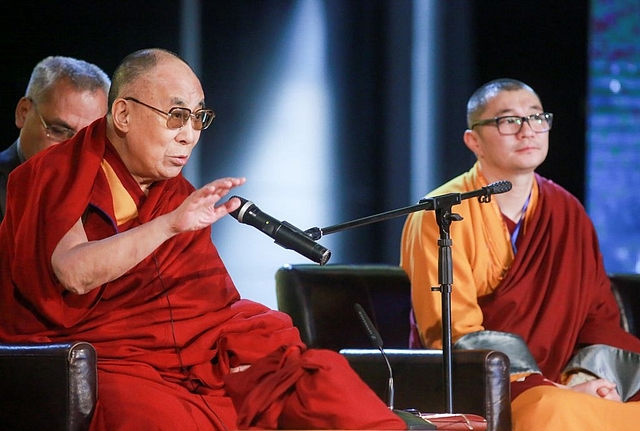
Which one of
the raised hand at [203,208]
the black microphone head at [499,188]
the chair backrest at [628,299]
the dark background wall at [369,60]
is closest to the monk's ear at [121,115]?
the raised hand at [203,208]

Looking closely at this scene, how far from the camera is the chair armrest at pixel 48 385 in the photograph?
6.86 feet

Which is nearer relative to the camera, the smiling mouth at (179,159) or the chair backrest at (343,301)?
the smiling mouth at (179,159)

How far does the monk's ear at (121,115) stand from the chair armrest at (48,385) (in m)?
0.56

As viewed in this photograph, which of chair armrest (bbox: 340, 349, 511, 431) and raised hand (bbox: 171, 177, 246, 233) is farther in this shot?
chair armrest (bbox: 340, 349, 511, 431)

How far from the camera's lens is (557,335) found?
3.15 m

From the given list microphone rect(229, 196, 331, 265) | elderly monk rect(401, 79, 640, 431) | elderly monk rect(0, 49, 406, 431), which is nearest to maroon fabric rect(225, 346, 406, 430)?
elderly monk rect(0, 49, 406, 431)

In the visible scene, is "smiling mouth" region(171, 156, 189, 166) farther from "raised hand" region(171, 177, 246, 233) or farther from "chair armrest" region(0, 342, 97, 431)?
"chair armrest" region(0, 342, 97, 431)

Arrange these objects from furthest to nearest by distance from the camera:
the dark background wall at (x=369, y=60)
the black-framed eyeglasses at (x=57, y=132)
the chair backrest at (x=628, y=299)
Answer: the dark background wall at (x=369, y=60) < the chair backrest at (x=628, y=299) < the black-framed eyeglasses at (x=57, y=132)

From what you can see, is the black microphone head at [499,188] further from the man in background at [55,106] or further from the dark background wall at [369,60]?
the dark background wall at [369,60]

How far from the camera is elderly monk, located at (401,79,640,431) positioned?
306 cm

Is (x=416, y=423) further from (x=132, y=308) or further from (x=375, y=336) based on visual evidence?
(x=132, y=308)

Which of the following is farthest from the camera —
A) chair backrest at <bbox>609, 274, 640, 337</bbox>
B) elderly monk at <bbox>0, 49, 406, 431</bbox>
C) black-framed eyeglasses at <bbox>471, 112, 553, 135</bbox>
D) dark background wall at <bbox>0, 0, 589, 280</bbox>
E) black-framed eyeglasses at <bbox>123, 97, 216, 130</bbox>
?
dark background wall at <bbox>0, 0, 589, 280</bbox>

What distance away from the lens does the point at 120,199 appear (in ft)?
7.87

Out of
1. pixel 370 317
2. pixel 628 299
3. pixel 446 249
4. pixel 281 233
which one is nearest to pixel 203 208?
pixel 281 233
